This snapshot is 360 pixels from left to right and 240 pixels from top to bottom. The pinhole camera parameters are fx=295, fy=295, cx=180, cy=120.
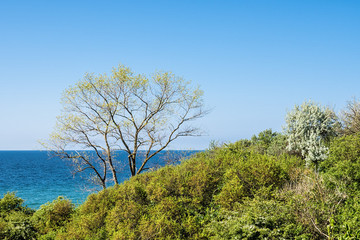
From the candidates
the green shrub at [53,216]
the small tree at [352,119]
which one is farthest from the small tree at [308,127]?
the green shrub at [53,216]

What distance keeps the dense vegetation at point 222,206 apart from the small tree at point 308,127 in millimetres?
3094

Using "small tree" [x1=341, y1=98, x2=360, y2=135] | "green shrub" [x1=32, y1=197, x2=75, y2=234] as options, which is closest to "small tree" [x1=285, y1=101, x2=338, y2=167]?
"small tree" [x1=341, y1=98, x2=360, y2=135]

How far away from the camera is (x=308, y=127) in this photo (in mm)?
16422

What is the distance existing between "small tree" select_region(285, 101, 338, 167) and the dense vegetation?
3094 mm

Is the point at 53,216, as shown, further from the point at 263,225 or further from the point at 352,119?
the point at 352,119

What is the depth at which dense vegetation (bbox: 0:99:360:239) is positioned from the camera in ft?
23.0

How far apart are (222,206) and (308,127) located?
9744 millimetres

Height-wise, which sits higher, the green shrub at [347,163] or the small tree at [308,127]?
the small tree at [308,127]

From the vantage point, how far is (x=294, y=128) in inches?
666

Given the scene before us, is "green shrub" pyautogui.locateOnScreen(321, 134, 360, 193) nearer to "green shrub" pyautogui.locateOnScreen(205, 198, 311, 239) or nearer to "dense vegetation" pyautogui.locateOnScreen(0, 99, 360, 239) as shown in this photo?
"dense vegetation" pyautogui.locateOnScreen(0, 99, 360, 239)

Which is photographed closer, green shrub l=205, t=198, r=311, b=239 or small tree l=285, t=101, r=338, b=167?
green shrub l=205, t=198, r=311, b=239

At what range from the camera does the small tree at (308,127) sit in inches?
627

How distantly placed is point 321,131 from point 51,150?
52.2 ft

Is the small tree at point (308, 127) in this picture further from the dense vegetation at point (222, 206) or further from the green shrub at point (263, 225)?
the green shrub at point (263, 225)
